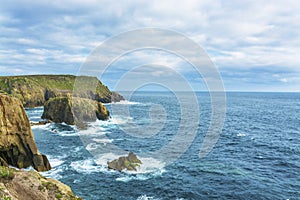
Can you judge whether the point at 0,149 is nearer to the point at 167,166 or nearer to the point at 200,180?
the point at 167,166

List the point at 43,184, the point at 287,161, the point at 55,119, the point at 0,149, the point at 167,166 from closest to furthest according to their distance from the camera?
the point at 43,184 → the point at 0,149 → the point at 167,166 → the point at 287,161 → the point at 55,119

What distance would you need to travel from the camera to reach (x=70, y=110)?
74562 mm

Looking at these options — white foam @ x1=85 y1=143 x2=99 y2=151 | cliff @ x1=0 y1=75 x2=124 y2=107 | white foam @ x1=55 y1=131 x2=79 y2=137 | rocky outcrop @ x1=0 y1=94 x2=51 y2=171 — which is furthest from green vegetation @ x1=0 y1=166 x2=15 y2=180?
cliff @ x1=0 y1=75 x2=124 y2=107

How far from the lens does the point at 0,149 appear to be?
1270 inches

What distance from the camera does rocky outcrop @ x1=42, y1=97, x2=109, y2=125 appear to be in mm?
74500

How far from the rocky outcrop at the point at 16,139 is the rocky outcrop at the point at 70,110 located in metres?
39.0

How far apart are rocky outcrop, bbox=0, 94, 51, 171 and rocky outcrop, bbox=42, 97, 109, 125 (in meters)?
39.0

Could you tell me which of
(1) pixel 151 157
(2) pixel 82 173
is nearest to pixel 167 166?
(1) pixel 151 157

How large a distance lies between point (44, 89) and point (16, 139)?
112 meters

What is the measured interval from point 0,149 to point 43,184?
17.1 metres

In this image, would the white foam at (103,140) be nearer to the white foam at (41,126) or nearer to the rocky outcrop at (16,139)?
the rocky outcrop at (16,139)

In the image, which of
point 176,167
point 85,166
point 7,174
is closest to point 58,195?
point 7,174

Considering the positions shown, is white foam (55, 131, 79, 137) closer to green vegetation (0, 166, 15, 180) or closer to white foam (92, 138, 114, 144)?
white foam (92, 138, 114, 144)

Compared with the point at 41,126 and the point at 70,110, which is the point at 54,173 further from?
the point at 70,110
